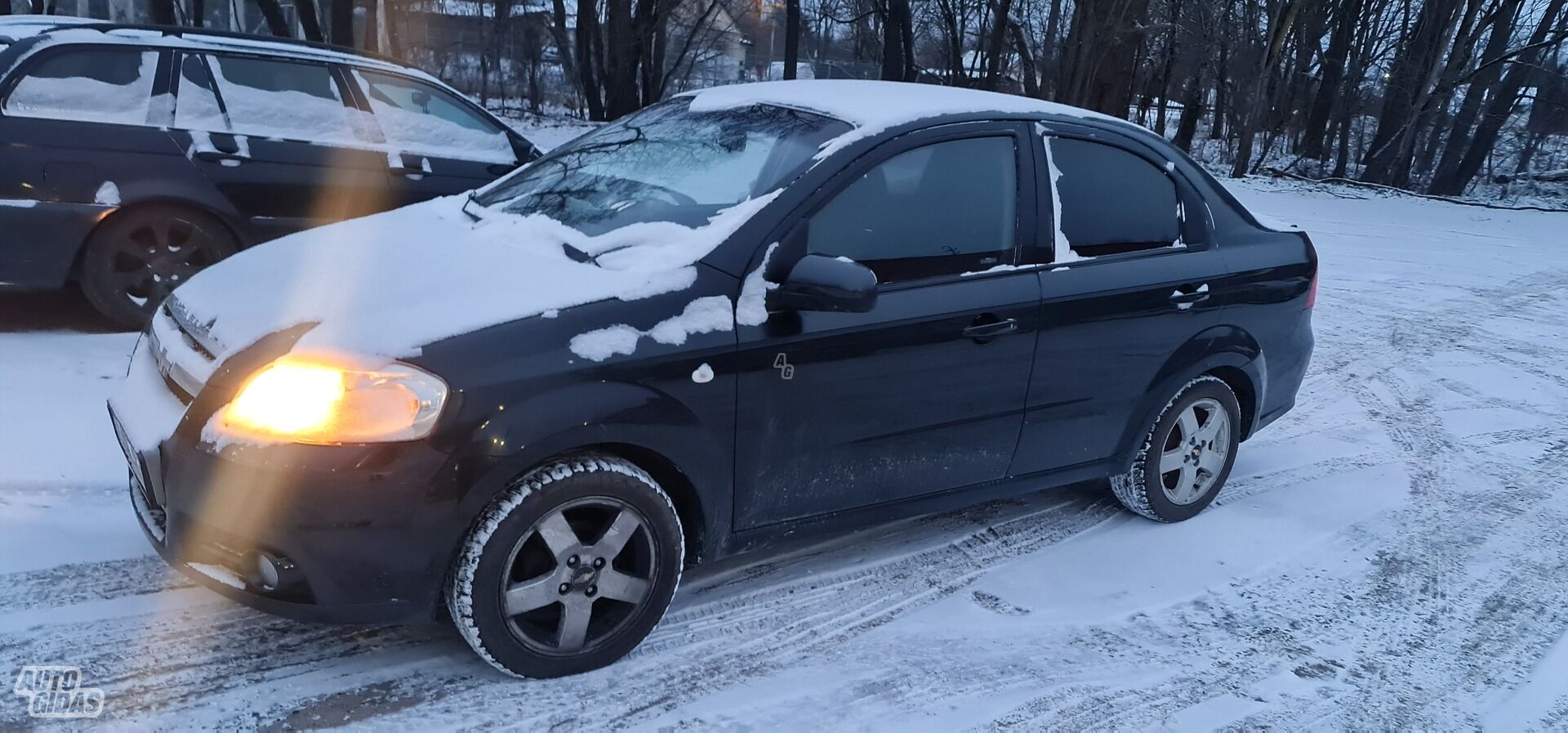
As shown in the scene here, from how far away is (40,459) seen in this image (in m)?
4.28

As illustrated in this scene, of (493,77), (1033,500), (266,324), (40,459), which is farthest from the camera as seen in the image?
(493,77)

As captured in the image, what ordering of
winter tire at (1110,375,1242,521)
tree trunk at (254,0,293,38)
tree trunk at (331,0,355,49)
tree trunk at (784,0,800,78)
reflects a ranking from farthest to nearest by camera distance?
1. tree trunk at (784,0,800,78)
2. tree trunk at (254,0,293,38)
3. tree trunk at (331,0,355,49)
4. winter tire at (1110,375,1242,521)

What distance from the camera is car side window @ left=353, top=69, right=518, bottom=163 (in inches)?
270

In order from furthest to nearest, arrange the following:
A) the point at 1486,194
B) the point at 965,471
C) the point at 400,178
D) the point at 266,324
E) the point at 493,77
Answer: the point at 493,77 → the point at 1486,194 → the point at 400,178 → the point at 965,471 → the point at 266,324

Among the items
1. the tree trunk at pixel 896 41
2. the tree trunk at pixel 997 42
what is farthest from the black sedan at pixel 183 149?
the tree trunk at pixel 896 41

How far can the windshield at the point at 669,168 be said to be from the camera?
3641mm

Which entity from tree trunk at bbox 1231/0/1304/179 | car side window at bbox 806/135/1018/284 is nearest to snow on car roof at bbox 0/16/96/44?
car side window at bbox 806/135/1018/284

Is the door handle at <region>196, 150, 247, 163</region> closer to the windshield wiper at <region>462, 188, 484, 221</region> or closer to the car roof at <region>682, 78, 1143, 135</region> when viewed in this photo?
the windshield wiper at <region>462, 188, 484, 221</region>

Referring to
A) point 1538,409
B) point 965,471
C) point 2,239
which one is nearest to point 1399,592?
point 965,471

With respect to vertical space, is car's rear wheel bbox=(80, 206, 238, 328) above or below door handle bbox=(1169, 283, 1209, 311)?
below

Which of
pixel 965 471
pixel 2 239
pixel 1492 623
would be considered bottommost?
pixel 1492 623

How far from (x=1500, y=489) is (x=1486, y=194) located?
814 inches

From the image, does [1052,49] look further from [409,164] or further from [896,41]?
[409,164]

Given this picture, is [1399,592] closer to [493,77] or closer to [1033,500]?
[1033,500]
